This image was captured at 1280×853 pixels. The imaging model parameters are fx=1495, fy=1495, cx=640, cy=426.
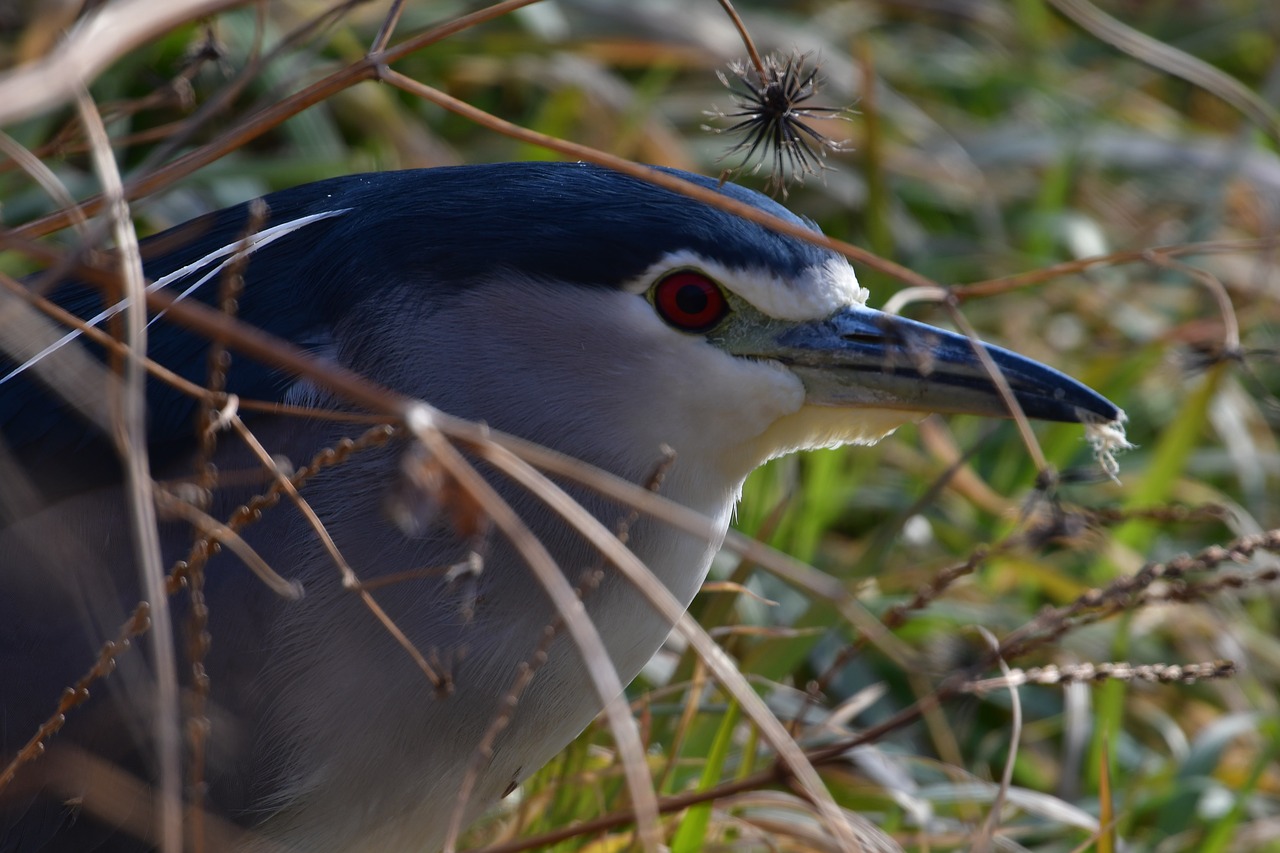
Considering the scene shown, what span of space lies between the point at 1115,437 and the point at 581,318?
670 mm

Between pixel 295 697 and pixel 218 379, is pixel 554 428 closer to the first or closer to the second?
pixel 295 697

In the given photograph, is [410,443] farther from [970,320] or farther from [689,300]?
[970,320]

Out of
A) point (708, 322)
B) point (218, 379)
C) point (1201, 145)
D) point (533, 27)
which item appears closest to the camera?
point (218, 379)

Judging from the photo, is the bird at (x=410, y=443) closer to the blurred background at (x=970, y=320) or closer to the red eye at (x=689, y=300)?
the red eye at (x=689, y=300)

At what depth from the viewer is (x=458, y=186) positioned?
6.00ft

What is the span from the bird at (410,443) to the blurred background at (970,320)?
17cm

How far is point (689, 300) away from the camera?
1.78 meters

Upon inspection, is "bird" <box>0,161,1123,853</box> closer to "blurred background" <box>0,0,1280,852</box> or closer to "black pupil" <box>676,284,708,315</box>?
"black pupil" <box>676,284,708,315</box>

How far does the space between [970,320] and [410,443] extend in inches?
87.9

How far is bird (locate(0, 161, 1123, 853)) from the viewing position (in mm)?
1708

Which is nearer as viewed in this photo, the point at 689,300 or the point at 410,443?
the point at 410,443

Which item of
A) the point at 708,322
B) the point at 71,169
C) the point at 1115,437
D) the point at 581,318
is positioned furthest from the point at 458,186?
the point at 71,169

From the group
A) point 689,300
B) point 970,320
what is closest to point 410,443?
point 689,300

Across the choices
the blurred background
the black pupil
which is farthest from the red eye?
the blurred background
